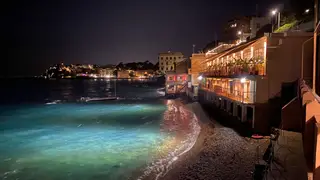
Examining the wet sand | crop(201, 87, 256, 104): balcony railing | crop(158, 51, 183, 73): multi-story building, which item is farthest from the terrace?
crop(158, 51, 183, 73): multi-story building

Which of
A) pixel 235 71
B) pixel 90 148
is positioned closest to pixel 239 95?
pixel 235 71

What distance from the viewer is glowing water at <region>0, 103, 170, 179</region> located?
14.6 m

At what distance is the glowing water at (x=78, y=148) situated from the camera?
1462 cm

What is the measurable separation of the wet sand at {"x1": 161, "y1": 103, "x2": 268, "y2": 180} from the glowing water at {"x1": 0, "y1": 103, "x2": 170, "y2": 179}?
2.69 m

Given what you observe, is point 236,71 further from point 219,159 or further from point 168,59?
point 168,59

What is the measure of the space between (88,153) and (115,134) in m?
6.27

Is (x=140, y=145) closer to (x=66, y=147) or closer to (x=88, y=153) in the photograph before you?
(x=88, y=153)

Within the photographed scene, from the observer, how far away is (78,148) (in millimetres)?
19484

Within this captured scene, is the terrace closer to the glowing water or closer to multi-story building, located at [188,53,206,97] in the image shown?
the glowing water

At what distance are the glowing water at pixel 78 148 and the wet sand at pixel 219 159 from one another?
2.69m

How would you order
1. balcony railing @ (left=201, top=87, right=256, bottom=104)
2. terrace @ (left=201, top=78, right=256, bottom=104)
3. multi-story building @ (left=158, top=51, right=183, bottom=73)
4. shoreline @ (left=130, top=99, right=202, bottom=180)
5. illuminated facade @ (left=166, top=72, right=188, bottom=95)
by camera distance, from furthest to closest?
multi-story building @ (left=158, top=51, right=183, bottom=73) → illuminated facade @ (left=166, top=72, right=188, bottom=95) → terrace @ (left=201, top=78, right=256, bottom=104) → balcony railing @ (left=201, top=87, right=256, bottom=104) → shoreline @ (left=130, top=99, right=202, bottom=180)

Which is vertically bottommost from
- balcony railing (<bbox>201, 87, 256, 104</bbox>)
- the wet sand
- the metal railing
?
the wet sand

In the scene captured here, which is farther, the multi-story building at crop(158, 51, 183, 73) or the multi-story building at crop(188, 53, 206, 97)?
the multi-story building at crop(158, 51, 183, 73)

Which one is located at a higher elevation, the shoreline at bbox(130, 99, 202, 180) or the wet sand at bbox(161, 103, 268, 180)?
the wet sand at bbox(161, 103, 268, 180)
